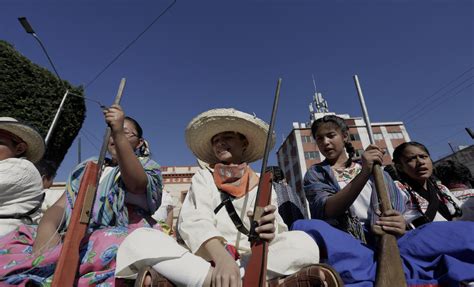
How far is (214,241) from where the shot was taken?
4.34 feet

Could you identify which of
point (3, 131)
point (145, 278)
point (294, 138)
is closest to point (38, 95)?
point (3, 131)

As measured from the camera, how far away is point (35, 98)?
9.59 metres

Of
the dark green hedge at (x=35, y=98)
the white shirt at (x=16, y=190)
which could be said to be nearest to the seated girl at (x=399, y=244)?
the white shirt at (x=16, y=190)

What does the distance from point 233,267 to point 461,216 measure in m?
2.59

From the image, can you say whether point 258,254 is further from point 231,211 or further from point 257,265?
point 231,211

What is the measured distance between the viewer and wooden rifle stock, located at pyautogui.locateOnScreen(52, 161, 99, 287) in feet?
3.99

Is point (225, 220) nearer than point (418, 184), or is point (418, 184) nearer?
point (225, 220)

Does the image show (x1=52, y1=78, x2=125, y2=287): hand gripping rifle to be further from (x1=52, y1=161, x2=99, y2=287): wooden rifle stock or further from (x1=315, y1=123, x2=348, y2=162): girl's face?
(x1=315, y1=123, x2=348, y2=162): girl's face

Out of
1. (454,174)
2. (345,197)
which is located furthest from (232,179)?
(454,174)

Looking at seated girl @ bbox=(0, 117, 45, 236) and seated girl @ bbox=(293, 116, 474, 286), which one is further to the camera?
seated girl @ bbox=(0, 117, 45, 236)

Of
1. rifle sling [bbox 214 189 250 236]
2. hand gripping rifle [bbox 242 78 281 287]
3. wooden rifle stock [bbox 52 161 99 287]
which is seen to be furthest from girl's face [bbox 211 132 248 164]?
wooden rifle stock [bbox 52 161 99 287]

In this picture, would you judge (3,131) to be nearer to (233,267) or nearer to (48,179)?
(48,179)

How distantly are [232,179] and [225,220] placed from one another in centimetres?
32

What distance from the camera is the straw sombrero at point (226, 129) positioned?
2.06m
